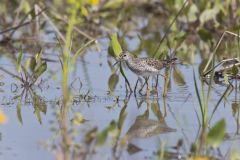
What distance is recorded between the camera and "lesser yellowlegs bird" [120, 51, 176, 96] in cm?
702

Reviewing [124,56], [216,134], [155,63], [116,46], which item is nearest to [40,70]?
[116,46]

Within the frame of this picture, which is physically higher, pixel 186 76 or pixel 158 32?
pixel 158 32

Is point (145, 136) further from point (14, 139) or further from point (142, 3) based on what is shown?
point (142, 3)

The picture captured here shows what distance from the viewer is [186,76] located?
7922 mm

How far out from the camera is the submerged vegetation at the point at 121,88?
4723mm

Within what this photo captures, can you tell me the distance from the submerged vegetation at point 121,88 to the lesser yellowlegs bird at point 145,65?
0.31 feet

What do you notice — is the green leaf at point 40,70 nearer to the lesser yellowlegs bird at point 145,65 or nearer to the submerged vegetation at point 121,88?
the submerged vegetation at point 121,88

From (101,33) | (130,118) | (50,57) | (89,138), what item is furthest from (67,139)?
(101,33)

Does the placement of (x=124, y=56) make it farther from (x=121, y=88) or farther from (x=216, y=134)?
(x=216, y=134)

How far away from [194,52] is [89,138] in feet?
17.9

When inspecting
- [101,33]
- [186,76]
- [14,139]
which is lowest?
[14,139]

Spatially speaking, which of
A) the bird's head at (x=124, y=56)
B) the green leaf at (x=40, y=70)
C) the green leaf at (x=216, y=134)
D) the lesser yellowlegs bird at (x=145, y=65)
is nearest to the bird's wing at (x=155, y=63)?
the lesser yellowlegs bird at (x=145, y=65)

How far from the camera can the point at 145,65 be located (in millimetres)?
7027

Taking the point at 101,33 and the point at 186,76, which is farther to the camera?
the point at 101,33
